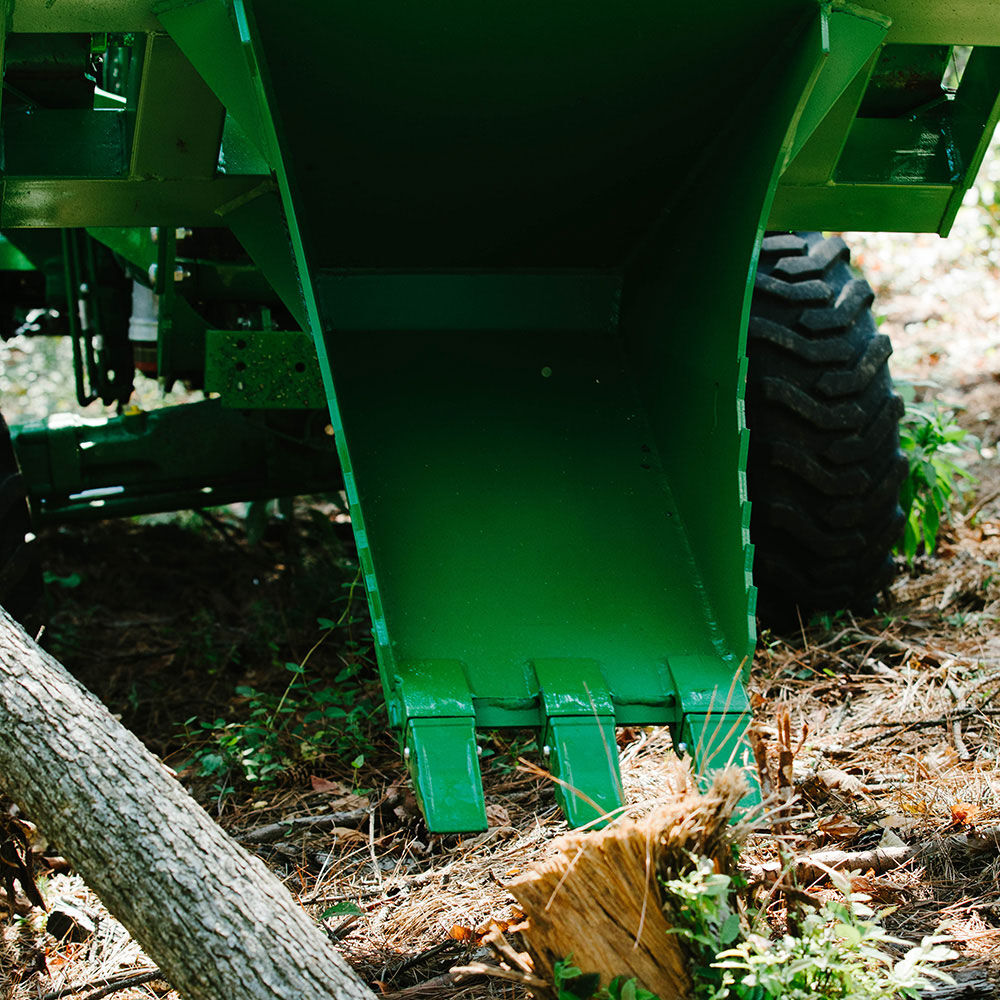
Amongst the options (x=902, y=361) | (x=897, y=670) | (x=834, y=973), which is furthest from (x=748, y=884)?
(x=902, y=361)

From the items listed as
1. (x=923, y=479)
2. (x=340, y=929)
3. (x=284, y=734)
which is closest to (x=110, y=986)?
(x=340, y=929)

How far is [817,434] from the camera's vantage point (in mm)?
3195

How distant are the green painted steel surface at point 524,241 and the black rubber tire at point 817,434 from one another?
40cm

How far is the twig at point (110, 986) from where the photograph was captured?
6.74 feet

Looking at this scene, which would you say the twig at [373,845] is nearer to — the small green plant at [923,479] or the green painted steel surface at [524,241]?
the green painted steel surface at [524,241]

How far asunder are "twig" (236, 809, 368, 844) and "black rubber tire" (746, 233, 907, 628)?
4.32 ft

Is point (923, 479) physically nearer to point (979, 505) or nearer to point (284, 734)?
point (979, 505)

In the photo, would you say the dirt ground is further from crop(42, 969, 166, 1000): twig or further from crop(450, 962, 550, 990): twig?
crop(450, 962, 550, 990): twig

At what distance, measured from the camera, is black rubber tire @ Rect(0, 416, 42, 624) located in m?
3.02

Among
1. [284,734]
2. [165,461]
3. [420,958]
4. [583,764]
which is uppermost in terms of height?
[583,764]

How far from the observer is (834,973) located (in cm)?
175

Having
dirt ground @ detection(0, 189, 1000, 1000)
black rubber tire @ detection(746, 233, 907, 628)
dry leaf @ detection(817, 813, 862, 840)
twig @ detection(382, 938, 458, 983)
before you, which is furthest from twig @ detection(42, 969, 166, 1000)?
black rubber tire @ detection(746, 233, 907, 628)

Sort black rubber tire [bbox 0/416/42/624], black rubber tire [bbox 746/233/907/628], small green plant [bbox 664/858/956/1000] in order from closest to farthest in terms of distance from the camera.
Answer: small green plant [bbox 664/858/956/1000]
black rubber tire [bbox 0/416/42/624]
black rubber tire [bbox 746/233/907/628]

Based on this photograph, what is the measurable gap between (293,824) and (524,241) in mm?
1483
